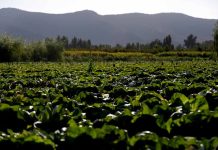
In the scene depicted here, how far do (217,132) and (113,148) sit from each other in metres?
1.87

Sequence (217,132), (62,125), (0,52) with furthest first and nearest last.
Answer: (0,52) < (62,125) < (217,132)

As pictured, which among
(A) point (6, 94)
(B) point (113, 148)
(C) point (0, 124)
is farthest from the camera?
(A) point (6, 94)

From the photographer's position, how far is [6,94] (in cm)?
1178

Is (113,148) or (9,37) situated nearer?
(113,148)

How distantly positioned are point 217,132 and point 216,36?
212 ft

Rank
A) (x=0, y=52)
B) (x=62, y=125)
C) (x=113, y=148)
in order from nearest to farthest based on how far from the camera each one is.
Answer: (x=113, y=148) → (x=62, y=125) → (x=0, y=52)

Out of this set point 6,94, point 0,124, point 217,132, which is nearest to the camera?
point 217,132

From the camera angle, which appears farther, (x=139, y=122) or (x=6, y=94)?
(x=6, y=94)

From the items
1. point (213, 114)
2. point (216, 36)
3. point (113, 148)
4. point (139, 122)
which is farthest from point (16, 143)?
point (216, 36)

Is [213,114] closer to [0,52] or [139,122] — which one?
[139,122]

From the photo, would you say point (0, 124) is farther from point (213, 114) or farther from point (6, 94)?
point (6, 94)

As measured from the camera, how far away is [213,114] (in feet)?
20.4

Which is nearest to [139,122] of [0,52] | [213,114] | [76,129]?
[213,114]

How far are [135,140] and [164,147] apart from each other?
0.36 meters
